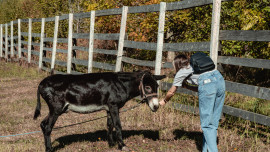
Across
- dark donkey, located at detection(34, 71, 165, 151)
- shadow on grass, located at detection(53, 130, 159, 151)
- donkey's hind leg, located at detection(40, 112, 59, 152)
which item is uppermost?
dark donkey, located at detection(34, 71, 165, 151)

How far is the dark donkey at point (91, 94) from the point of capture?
14.9ft

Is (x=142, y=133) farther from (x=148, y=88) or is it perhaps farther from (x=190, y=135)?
(x=148, y=88)

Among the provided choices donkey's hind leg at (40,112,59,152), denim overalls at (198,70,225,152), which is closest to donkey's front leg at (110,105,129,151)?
donkey's hind leg at (40,112,59,152)

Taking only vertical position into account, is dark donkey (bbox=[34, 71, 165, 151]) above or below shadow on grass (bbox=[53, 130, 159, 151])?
above

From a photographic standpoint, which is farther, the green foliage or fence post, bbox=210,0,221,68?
the green foliage

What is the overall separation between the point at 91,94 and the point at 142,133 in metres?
1.48

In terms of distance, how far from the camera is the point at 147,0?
11.5 metres

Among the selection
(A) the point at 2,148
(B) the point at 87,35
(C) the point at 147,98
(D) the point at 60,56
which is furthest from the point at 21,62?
(C) the point at 147,98

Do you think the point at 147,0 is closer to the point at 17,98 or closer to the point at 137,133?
the point at 17,98

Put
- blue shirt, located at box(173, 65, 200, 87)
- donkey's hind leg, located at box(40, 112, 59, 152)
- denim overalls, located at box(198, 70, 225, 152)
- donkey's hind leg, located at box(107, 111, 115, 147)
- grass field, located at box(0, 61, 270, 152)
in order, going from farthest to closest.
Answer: donkey's hind leg, located at box(107, 111, 115, 147)
grass field, located at box(0, 61, 270, 152)
donkey's hind leg, located at box(40, 112, 59, 152)
blue shirt, located at box(173, 65, 200, 87)
denim overalls, located at box(198, 70, 225, 152)

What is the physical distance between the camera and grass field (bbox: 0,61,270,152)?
477 centimetres

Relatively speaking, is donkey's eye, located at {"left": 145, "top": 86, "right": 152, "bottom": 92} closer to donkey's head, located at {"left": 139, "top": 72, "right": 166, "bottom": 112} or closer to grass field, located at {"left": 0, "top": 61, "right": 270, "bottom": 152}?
donkey's head, located at {"left": 139, "top": 72, "right": 166, "bottom": 112}

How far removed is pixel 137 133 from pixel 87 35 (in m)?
5.31

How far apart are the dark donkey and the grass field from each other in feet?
1.74
